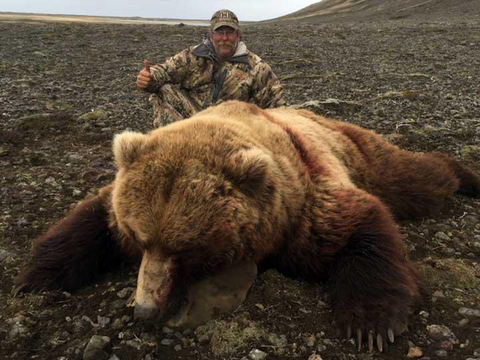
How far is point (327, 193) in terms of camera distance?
9.30 ft

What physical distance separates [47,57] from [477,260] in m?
11.4

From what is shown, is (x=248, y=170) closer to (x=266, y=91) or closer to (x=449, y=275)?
(x=449, y=275)

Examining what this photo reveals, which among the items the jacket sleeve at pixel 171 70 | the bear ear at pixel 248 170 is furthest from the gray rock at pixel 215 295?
the jacket sleeve at pixel 171 70

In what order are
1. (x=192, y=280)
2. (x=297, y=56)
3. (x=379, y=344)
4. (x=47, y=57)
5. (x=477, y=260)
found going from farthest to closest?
(x=297, y=56)
(x=47, y=57)
(x=477, y=260)
(x=192, y=280)
(x=379, y=344)

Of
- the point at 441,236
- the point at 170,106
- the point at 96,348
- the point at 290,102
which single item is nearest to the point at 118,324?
the point at 96,348

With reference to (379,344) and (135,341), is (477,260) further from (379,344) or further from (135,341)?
(135,341)

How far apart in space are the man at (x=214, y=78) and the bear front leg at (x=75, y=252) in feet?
8.34

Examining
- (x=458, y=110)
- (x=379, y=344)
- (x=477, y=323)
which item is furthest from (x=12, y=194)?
(x=458, y=110)

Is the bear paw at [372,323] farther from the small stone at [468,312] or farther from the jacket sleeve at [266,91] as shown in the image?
the jacket sleeve at [266,91]

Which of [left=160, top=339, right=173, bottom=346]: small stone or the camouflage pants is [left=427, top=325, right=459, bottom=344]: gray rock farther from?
the camouflage pants

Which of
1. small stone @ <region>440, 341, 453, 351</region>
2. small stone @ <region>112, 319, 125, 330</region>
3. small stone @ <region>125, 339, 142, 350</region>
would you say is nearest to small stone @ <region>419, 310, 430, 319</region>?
small stone @ <region>440, 341, 453, 351</region>

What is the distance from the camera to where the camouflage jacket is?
5.53 m

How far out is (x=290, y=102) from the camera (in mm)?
8016

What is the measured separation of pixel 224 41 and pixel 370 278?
12.3ft
